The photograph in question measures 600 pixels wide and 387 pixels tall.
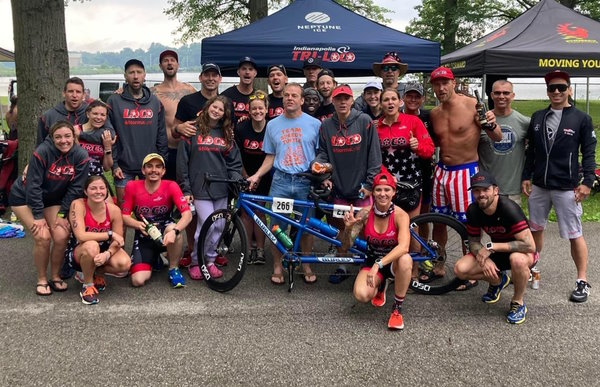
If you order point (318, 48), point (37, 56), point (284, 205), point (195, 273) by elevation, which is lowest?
point (195, 273)

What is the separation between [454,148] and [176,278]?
285 cm

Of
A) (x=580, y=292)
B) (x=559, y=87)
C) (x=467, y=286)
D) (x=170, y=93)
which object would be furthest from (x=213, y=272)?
(x=559, y=87)

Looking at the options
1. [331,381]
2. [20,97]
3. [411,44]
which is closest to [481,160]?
[331,381]

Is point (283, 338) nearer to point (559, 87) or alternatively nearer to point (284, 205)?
point (284, 205)

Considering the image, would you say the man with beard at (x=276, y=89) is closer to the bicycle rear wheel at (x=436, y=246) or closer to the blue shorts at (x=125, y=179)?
the blue shorts at (x=125, y=179)

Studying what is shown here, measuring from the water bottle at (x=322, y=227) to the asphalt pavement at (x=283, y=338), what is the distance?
535 millimetres

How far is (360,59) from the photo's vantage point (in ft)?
24.5

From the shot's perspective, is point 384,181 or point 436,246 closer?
point 384,181

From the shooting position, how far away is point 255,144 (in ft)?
16.7

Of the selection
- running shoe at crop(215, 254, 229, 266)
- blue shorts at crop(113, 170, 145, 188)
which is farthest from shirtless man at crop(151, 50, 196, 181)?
running shoe at crop(215, 254, 229, 266)

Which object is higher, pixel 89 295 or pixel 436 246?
pixel 436 246

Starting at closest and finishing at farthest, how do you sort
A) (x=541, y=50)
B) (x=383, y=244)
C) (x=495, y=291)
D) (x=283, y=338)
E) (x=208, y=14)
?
(x=283, y=338) → (x=383, y=244) → (x=495, y=291) → (x=541, y=50) → (x=208, y=14)

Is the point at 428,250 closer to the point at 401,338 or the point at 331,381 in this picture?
the point at 401,338

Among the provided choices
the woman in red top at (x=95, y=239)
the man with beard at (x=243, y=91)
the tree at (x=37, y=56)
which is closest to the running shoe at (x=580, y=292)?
the man with beard at (x=243, y=91)
